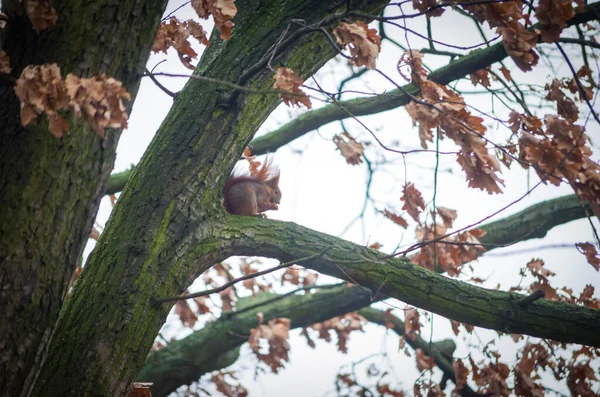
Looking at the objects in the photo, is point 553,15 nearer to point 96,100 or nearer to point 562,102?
point 562,102

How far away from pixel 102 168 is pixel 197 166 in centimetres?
64

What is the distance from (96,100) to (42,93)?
5.6 inches

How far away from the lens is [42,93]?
140 centimetres

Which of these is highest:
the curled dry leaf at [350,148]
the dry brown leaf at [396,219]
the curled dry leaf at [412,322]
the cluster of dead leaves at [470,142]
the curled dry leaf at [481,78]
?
the curled dry leaf at [481,78]

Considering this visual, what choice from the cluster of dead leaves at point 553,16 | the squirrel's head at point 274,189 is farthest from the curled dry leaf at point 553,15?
the squirrel's head at point 274,189

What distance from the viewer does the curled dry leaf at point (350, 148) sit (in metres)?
3.89

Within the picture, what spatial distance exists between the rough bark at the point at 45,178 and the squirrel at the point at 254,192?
1704 millimetres

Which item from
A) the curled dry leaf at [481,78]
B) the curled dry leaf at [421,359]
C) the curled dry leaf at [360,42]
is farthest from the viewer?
the curled dry leaf at [421,359]

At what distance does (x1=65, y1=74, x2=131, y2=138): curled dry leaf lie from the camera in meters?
1.41

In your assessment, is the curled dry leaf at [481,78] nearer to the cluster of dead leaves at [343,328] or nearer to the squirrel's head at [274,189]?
the squirrel's head at [274,189]

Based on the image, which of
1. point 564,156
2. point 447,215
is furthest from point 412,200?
point 564,156

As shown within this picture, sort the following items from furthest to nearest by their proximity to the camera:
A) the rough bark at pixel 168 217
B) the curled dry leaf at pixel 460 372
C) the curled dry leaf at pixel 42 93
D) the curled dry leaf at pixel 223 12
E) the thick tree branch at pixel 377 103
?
1. the curled dry leaf at pixel 460 372
2. the thick tree branch at pixel 377 103
3. the curled dry leaf at pixel 223 12
4. the rough bark at pixel 168 217
5. the curled dry leaf at pixel 42 93

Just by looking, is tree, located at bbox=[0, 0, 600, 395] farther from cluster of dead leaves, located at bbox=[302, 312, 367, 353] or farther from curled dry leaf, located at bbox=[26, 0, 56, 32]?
cluster of dead leaves, located at bbox=[302, 312, 367, 353]

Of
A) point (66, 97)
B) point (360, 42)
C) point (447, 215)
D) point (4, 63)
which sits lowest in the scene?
point (66, 97)
